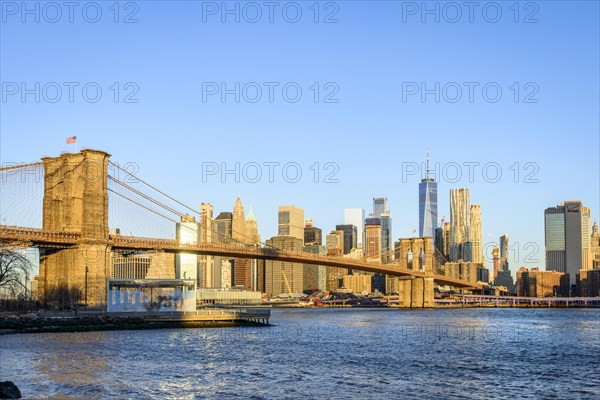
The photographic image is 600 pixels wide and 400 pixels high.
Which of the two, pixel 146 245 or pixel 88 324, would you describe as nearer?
pixel 88 324

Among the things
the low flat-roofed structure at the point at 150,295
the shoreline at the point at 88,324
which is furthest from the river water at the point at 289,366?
the low flat-roofed structure at the point at 150,295

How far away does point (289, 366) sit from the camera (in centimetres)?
4647

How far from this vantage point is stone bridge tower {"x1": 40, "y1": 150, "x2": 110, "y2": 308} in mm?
80625

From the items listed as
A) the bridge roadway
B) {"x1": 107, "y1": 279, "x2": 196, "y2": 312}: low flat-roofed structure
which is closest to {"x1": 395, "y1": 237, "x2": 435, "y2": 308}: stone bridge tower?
Answer: the bridge roadway

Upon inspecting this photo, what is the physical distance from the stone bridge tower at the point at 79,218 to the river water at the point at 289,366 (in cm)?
1405

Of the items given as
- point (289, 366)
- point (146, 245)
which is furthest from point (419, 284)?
point (289, 366)

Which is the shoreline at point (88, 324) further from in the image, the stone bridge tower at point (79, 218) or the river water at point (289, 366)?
the stone bridge tower at point (79, 218)

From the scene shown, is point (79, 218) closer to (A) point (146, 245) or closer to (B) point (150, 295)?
(A) point (146, 245)

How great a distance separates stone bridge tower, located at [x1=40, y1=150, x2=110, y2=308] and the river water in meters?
14.1

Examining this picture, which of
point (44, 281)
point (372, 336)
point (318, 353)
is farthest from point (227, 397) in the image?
point (44, 281)

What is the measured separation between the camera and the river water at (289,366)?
36500 millimetres

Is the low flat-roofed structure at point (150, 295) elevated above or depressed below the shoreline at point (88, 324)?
above

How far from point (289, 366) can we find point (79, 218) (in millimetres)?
44543

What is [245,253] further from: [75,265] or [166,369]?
[166,369]
